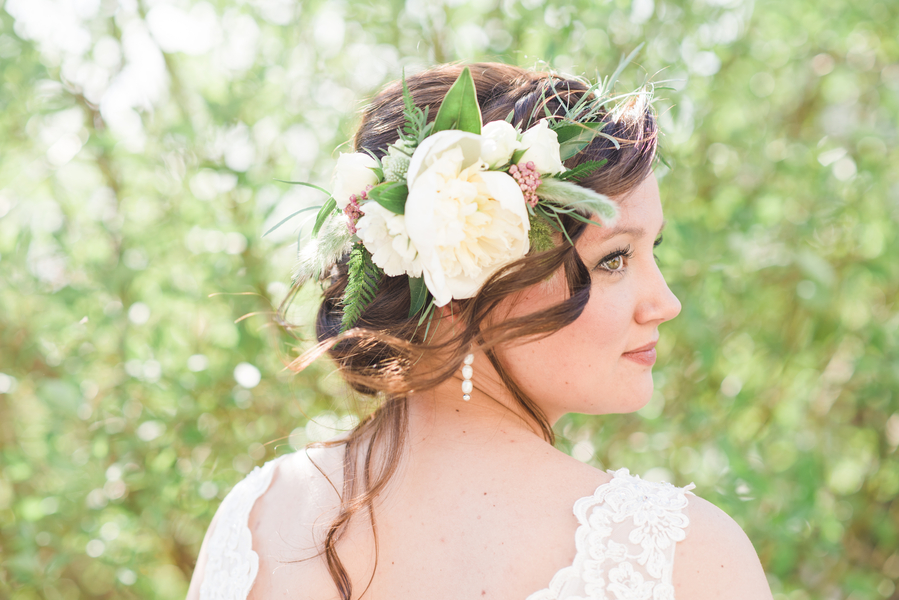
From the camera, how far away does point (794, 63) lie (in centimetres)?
246

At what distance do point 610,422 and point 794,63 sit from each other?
1.44m

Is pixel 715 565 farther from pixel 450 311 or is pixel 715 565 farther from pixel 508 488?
pixel 450 311

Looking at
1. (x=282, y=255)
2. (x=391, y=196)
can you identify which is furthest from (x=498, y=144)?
(x=282, y=255)

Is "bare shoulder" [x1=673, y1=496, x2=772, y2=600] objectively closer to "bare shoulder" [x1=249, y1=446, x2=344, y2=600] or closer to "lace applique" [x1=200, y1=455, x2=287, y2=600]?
"bare shoulder" [x1=249, y1=446, x2=344, y2=600]

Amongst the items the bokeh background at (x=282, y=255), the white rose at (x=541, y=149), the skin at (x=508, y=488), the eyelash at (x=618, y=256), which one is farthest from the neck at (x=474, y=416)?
the bokeh background at (x=282, y=255)

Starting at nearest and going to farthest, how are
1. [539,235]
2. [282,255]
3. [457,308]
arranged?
[539,235] < [457,308] < [282,255]

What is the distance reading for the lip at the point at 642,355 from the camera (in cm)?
126

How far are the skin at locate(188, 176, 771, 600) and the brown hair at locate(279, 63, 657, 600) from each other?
2 cm

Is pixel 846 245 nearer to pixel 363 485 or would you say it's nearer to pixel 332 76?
pixel 332 76

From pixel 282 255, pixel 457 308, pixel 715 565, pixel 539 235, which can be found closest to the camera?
pixel 715 565

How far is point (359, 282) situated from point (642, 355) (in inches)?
21.3

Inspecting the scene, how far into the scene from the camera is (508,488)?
1044mm

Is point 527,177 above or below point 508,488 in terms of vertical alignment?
above

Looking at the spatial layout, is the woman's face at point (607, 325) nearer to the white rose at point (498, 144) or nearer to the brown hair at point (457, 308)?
the brown hair at point (457, 308)
